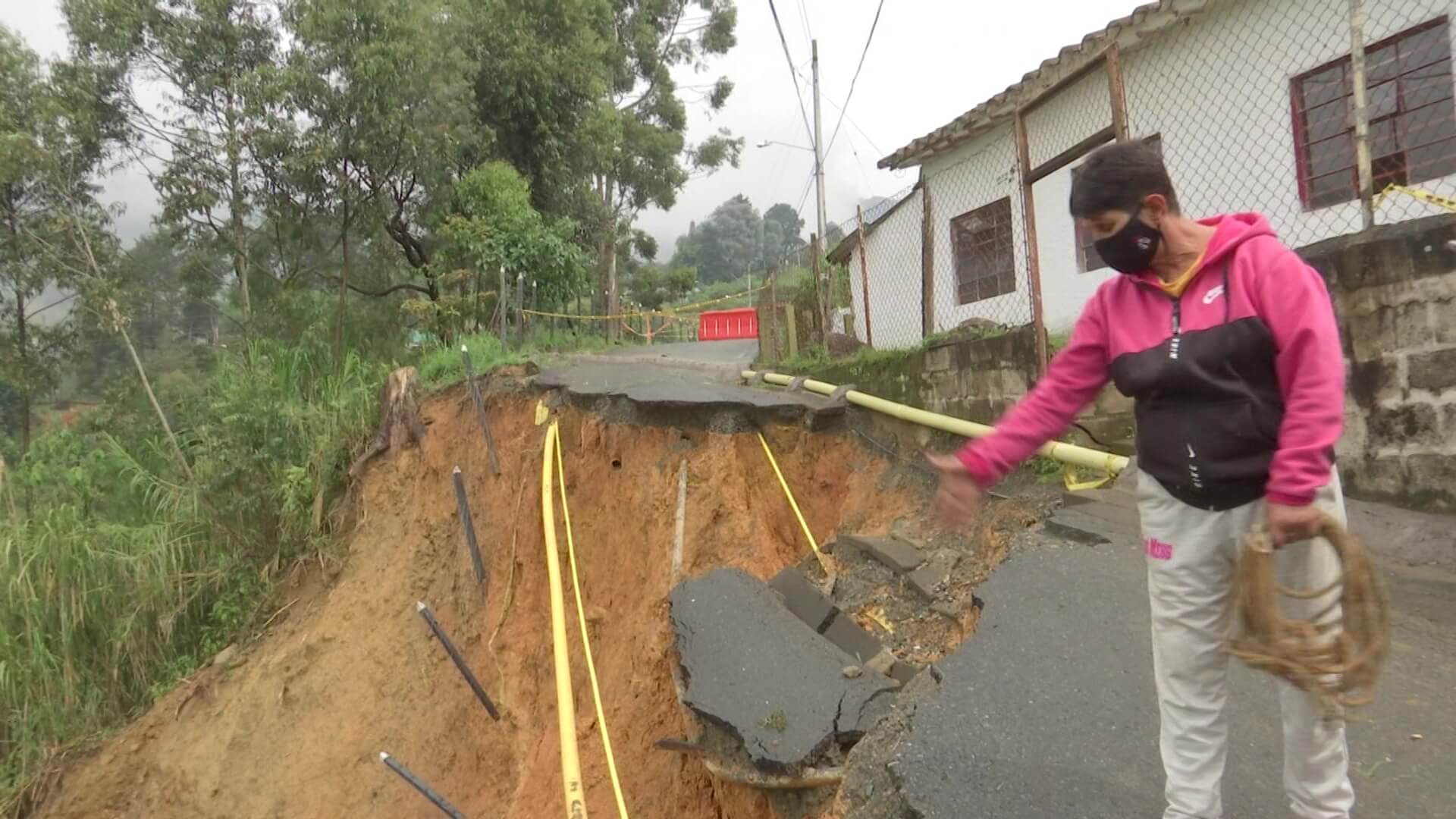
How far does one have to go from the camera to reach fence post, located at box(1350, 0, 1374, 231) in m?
3.96

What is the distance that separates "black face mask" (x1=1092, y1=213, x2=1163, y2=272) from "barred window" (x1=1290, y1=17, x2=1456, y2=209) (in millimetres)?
5628

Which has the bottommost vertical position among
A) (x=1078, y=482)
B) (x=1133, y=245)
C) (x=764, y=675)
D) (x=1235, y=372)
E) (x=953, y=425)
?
(x=764, y=675)

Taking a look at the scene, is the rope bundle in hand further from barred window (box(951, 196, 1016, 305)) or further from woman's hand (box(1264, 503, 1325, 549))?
barred window (box(951, 196, 1016, 305))

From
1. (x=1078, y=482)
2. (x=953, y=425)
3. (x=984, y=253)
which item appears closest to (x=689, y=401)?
(x=953, y=425)

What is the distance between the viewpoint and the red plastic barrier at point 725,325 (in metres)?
24.3

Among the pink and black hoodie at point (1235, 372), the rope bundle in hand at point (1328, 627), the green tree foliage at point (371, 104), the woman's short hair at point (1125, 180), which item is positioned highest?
the green tree foliage at point (371, 104)

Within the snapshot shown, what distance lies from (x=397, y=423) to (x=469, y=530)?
2010mm

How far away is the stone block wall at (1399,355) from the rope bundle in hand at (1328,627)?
2805 millimetres

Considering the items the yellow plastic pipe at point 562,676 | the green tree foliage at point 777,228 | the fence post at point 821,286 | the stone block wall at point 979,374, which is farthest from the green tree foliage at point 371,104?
the green tree foliage at point 777,228

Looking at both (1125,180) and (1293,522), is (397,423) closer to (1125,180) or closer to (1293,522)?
(1125,180)

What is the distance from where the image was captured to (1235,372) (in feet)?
5.84

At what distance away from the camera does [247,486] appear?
326 inches

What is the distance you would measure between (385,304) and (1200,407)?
14.0 m

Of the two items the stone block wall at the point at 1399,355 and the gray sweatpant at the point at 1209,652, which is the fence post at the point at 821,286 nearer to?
the stone block wall at the point at 1399,355
